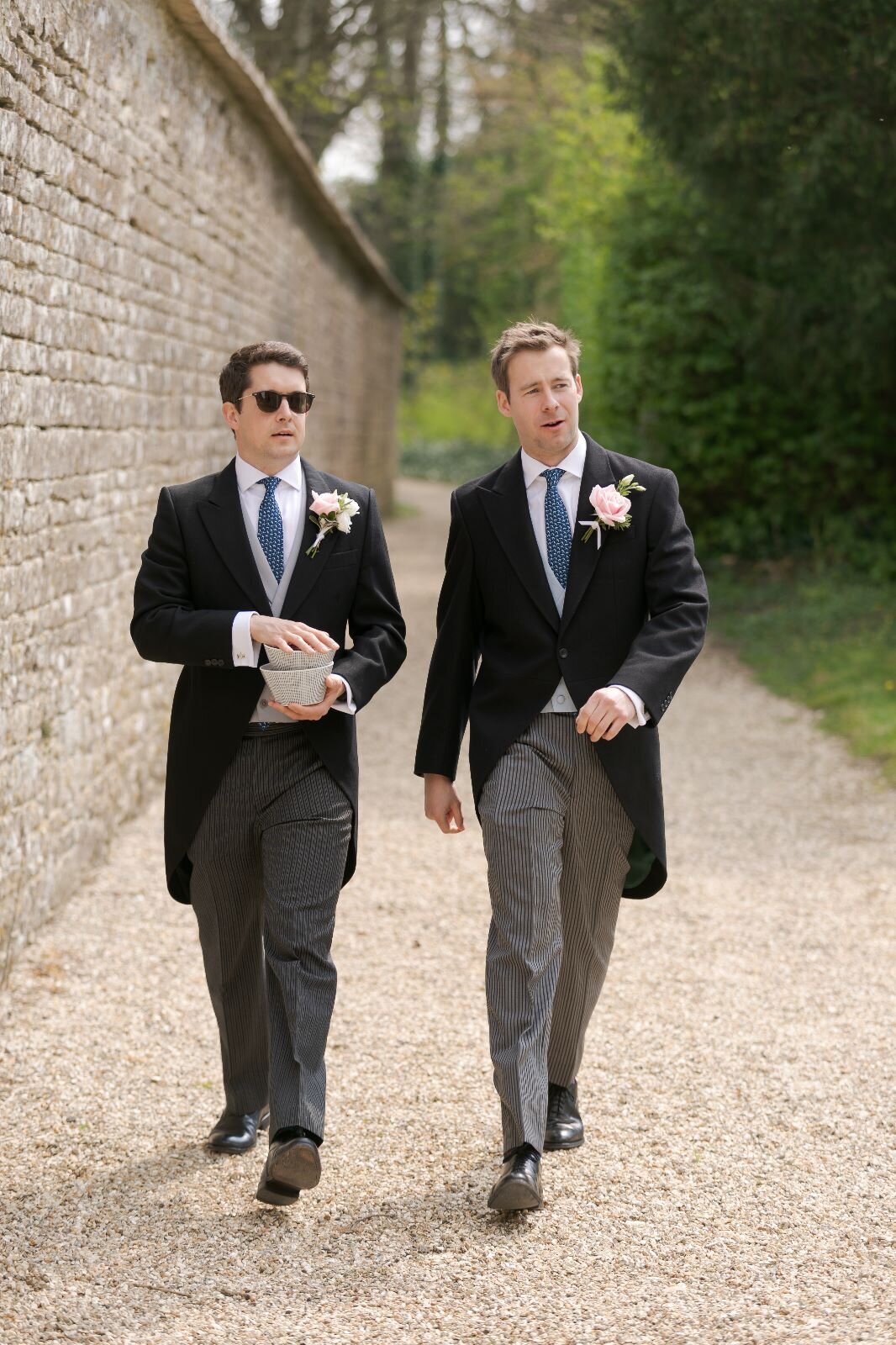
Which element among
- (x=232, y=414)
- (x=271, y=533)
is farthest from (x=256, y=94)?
(x=271, y=533)

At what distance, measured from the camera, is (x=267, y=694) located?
3551mm

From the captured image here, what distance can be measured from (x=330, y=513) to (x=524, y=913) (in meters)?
1.01

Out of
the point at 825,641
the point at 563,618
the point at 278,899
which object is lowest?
the point at 825,641

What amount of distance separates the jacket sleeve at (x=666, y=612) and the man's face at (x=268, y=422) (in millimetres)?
861

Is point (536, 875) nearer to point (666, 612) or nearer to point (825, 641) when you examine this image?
point (666, 612)

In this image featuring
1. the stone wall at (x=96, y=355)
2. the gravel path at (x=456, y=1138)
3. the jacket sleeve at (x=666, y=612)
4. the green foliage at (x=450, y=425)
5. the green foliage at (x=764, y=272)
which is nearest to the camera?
the gravel path at (x=456, y=1138)

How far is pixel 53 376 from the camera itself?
5609 mm

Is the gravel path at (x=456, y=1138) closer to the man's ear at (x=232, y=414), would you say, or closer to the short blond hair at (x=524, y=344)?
the man's ear at (x=232, y=414)

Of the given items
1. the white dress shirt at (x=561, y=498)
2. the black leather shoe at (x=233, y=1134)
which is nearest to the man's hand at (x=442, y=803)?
the white dress shirt at (x=561, y=498)

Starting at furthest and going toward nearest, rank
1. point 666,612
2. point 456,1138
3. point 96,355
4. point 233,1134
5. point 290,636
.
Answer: point 96,355, point 456,1138, point 233,1134, point 666,612, point 290,636

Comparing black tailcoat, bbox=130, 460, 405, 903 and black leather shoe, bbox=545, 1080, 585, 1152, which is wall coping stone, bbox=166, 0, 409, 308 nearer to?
black tailcoat, bbox=130, 460, 405, 903

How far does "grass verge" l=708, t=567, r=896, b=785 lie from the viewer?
9914 millimetres

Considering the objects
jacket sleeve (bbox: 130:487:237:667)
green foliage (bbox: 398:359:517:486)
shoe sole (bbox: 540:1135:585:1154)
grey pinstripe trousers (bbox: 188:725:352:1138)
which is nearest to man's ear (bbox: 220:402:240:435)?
jacket sleeve (bbox: 130:487:237:667)

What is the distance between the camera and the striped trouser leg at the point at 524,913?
3.47 meters
